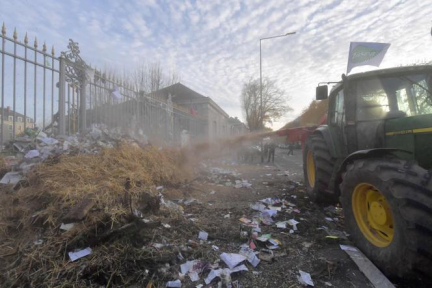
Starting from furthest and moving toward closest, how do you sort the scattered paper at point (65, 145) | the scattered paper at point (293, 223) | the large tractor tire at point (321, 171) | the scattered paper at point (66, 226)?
the scattered paper at point (65, 145)
the large tractor tire at point (321, 171)
the scattered paper at point (293, 223)
the scattered paper at point (66, 226)

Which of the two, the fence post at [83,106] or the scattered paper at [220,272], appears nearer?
the scattered paper at [220,272]

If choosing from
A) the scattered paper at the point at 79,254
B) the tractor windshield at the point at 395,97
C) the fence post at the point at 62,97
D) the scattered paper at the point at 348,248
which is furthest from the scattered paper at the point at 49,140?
the tractor windshield at the point at 395,97

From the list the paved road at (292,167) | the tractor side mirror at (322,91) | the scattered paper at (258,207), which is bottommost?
the scattered paper at (258,207)

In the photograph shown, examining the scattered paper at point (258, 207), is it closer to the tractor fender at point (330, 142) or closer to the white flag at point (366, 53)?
the tractor fender at point (330, 142)

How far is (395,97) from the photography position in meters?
3.39

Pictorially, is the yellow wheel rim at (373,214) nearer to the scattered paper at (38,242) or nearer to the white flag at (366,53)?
the scattered paper at (38,242)

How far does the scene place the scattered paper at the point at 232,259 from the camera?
252cm

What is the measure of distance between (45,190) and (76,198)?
0.47m

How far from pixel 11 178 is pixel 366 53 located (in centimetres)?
697

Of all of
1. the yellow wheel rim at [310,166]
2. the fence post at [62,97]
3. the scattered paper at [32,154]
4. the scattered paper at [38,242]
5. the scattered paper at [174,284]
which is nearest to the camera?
the scattered paper at [174,284]

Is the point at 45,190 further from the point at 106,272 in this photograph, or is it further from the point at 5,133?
Answer: the point at 5,133

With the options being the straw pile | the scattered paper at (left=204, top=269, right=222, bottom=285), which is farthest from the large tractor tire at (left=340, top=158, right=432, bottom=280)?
the straw pile

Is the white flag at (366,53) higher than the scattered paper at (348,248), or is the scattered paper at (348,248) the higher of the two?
the white flag at (366,53)

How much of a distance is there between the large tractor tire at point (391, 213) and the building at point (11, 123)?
19.0 feet
